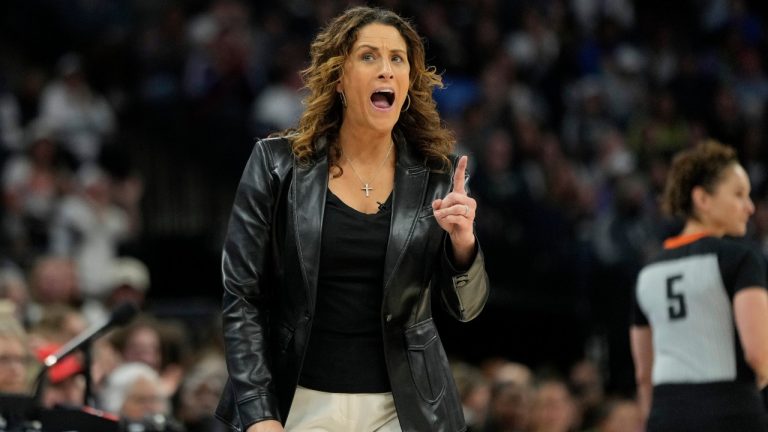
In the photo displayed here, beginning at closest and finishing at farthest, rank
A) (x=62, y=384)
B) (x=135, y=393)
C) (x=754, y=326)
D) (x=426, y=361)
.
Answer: (x=426, y=361), (x=754, y=326), (x=62, y=384), (x=135, y=393)

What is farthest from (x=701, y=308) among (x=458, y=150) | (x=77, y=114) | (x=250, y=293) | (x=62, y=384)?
(x=77, y=114)

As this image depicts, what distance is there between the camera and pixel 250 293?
4023 mm

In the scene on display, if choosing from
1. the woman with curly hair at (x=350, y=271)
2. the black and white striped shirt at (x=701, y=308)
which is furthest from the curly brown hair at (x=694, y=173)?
the woman with curly hair at (x=350, y=271)

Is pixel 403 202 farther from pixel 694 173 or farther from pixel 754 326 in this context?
pixel 694 173

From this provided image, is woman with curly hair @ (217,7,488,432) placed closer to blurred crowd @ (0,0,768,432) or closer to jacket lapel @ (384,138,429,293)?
jacket lapel @ (384,138,429,293)

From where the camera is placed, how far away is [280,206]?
4133mm

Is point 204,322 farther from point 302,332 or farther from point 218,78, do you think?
point 302,332

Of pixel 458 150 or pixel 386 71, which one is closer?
pixel 386 71

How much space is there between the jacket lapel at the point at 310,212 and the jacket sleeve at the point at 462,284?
371mm

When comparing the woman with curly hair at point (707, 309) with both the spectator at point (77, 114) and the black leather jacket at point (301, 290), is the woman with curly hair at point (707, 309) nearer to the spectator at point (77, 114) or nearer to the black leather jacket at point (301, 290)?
the black leather jacket at point (301, 290)

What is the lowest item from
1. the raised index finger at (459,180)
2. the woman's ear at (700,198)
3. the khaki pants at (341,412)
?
the khaki pants at (341,412)

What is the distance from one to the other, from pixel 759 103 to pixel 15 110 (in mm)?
7708

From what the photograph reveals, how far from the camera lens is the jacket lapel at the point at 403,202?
4023 mm

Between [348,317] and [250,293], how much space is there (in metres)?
0.29
